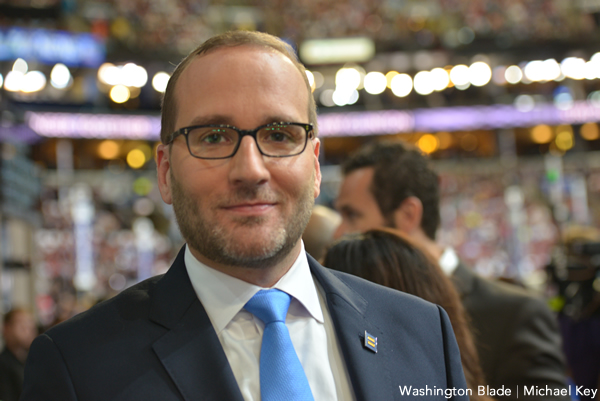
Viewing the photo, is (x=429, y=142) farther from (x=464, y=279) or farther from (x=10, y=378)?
(x=464, y=279)

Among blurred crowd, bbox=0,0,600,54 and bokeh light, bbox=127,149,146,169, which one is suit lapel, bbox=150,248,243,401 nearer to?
blurred crowd, bbox=0,0,600,54

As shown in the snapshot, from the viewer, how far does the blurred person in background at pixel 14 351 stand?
17.1ft

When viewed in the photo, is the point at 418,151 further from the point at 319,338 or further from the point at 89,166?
the point at 89,166

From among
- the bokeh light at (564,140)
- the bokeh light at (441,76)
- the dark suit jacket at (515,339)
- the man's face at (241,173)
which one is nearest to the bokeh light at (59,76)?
the bokeh light at (441,76)

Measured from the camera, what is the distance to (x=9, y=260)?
808 cm

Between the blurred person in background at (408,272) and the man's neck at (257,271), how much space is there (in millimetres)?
654

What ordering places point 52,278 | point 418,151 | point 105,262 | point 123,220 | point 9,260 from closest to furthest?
point 418,151, point 9,260, point 52,278, point 105,262, point 123,220

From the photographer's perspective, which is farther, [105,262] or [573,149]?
[573,149]

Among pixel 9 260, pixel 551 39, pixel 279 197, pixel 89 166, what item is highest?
pixel 551 39

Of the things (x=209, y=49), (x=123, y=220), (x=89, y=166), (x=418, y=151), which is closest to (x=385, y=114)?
(x=123, y=220)

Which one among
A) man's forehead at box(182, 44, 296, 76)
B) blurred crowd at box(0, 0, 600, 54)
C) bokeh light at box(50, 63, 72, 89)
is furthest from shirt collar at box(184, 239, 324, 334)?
bokeh light at box(50, 63, 72, 89)

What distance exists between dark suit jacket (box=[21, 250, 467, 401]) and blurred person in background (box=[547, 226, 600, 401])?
2299 mm

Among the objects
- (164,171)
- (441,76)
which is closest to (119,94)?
(441,76)

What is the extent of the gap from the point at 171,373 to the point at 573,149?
2433 centimetres
